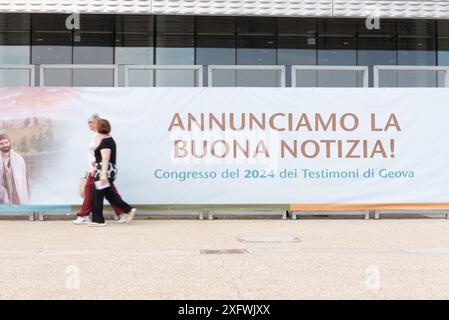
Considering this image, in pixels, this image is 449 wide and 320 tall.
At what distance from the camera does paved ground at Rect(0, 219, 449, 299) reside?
514 cm

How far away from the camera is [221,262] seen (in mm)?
6488

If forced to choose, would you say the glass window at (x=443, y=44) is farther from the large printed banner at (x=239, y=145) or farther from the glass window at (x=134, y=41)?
the glass window at (x=134, y=41)

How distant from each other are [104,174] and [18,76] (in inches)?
224

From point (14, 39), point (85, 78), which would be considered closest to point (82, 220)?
point (85, 78)

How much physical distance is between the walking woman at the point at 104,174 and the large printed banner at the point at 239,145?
798 mm

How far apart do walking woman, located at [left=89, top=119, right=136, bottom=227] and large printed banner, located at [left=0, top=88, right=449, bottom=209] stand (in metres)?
0.80

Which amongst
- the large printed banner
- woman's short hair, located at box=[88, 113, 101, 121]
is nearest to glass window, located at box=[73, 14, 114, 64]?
the large printed banner

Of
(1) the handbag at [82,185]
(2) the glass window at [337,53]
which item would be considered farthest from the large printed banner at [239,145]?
(2) the glass window at [337,53]

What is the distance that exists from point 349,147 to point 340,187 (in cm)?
75

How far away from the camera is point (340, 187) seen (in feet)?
36.8

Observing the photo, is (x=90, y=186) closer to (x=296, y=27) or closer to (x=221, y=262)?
(x=221, y=262)

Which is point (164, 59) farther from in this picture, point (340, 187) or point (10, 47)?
point (340, 187)

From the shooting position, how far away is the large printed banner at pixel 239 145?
Result: 1089 centimetres
